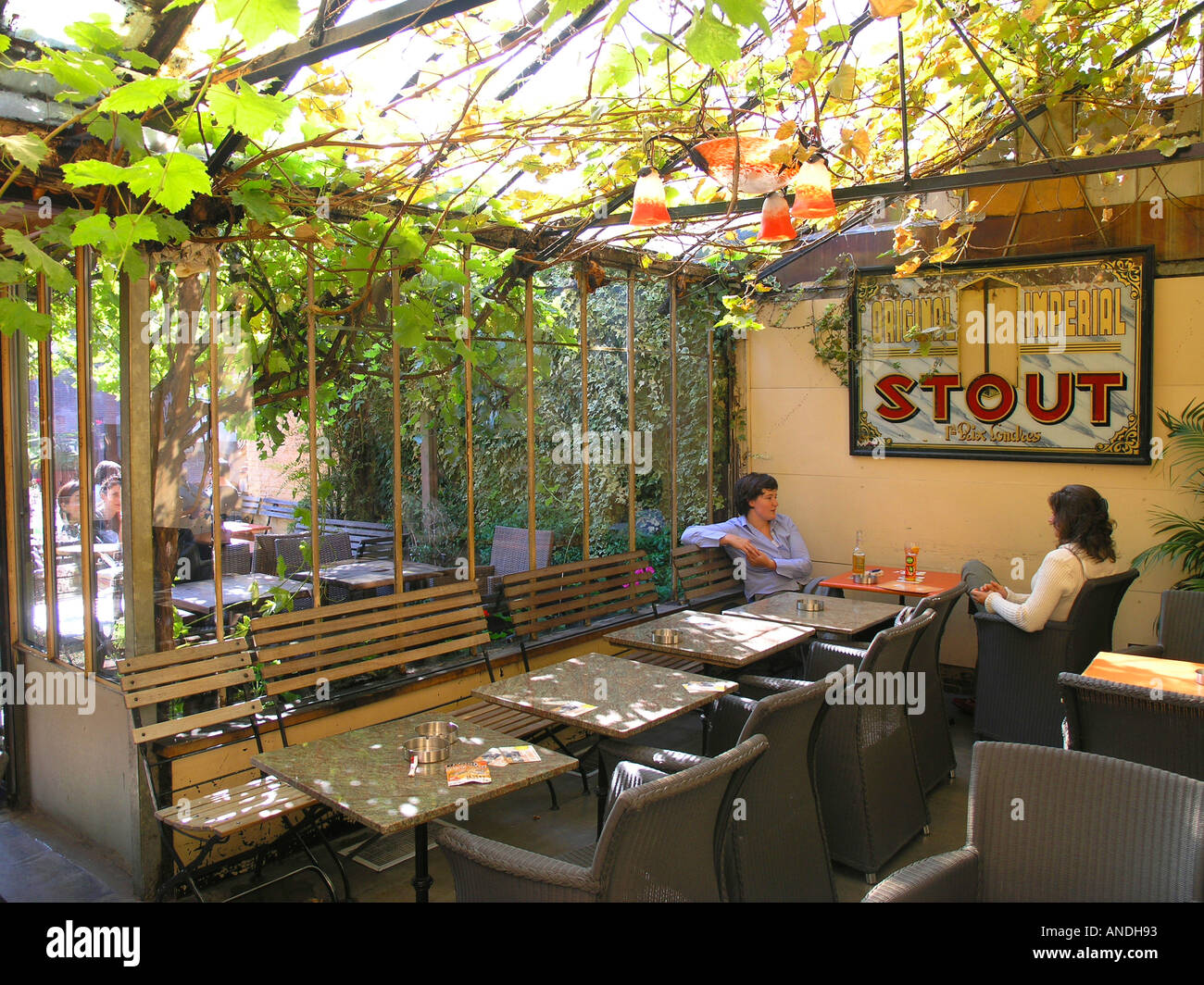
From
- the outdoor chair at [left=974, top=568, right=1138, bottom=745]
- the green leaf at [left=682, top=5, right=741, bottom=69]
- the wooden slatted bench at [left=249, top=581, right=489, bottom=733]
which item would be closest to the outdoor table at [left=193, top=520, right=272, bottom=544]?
the wooden slatted bench at [left=249, top=581, right=489, bottom=733]

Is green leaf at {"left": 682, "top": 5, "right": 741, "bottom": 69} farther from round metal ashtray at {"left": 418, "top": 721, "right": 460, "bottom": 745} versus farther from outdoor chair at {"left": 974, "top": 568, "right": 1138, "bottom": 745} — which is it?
outdoor chair at {"left": 974, "top": 568, "right": 1138, "bottom": 745}

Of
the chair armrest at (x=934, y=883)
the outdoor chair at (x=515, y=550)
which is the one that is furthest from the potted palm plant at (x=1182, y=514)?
the chair armrest at (x=934, y=883)

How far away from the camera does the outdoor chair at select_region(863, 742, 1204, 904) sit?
225 cm

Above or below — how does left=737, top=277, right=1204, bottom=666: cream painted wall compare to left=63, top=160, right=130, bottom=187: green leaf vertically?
below

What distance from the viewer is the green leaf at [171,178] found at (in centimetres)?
288

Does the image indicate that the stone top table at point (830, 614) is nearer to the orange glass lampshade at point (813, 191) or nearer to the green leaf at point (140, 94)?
the orange glass lampshade at point (813, 191)

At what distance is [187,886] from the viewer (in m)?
3.88

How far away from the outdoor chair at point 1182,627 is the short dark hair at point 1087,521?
0.43m

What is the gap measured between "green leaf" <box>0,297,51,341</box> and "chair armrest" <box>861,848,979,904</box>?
10.8 ft
